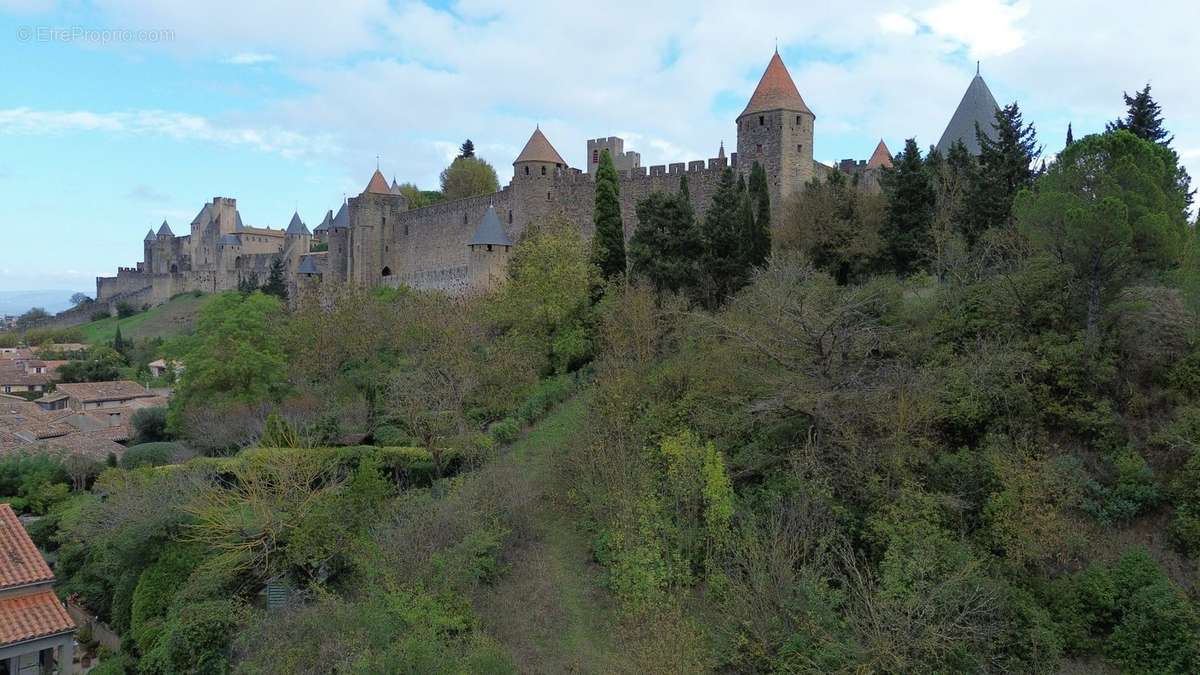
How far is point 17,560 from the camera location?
16312 millimetres

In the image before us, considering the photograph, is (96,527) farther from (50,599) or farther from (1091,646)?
(1091,646)

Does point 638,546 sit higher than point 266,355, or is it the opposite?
point 266,355

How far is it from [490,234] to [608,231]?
927 centimetres

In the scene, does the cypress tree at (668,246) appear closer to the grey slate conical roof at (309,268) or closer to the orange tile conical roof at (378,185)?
the orange tile conical roof at (378,185)

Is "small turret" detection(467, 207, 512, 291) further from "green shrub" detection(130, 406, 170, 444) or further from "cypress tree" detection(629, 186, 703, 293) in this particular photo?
"green shrub" detection(130, 406, 170, 444)

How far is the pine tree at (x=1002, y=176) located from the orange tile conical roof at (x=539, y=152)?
1944 centimetres

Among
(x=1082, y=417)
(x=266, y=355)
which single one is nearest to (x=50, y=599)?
(x=266, y=355)

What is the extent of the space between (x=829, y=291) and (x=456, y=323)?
499 inches

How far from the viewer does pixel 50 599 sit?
16.2m

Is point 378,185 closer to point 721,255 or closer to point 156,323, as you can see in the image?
point 721,255

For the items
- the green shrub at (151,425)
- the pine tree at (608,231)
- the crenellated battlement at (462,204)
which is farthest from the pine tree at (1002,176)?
the green shrub at (151,425)

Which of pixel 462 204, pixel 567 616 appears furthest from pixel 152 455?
pixel 462 204

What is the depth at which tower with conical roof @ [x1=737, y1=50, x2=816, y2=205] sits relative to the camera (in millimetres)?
28719

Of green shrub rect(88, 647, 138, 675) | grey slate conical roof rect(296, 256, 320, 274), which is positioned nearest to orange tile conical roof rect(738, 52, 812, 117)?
green shrub rect(88, 647, 138, 675)
